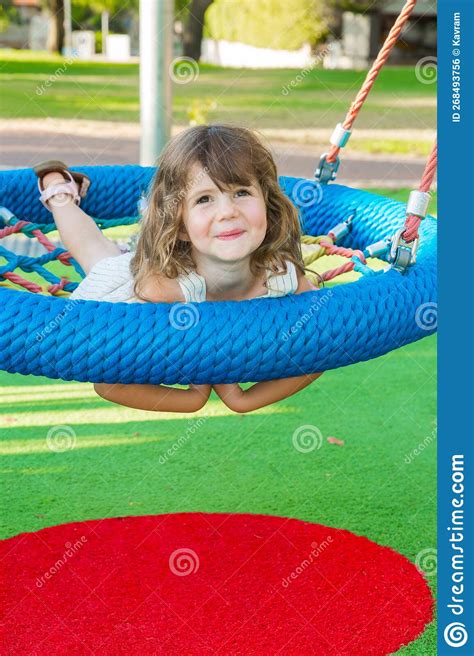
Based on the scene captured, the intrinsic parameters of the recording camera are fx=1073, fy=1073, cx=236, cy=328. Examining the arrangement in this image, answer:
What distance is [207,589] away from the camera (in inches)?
97.2

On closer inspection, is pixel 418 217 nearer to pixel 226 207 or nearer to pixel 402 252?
pixel 402 252

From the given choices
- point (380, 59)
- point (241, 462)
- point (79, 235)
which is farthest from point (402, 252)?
point (241, 462)

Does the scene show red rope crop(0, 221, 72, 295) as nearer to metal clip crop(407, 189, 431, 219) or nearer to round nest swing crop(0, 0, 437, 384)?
round nest swing crop(0, 0, 437, 384)

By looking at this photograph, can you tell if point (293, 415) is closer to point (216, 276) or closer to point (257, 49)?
point (216, 276)

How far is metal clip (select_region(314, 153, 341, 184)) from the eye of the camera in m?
2.80

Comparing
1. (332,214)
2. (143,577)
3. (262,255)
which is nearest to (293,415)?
(332,214)

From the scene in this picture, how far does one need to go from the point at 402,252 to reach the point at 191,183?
1.33 feet

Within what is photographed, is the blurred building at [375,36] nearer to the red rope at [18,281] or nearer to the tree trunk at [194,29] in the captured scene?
the tree trunk at [194,29]

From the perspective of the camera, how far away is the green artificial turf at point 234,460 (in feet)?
9.46

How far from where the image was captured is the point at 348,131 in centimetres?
260

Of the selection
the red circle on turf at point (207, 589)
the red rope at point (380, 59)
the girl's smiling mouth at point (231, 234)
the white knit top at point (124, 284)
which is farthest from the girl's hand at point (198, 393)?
the red rope at point (380, 59)

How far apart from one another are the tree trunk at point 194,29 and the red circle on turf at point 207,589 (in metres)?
20.9

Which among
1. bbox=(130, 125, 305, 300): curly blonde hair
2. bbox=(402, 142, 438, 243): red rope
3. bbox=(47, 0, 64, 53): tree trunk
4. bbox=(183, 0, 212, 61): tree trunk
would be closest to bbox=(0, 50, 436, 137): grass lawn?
bbox=(183, 0, 212, 61): tree trunk
